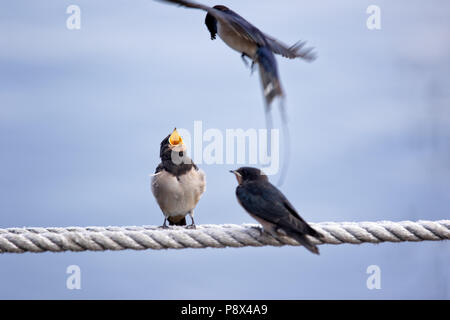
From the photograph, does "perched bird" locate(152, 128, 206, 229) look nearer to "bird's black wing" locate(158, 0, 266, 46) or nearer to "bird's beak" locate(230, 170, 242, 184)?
"bird's beak" locate(230, 170, 242, 184)

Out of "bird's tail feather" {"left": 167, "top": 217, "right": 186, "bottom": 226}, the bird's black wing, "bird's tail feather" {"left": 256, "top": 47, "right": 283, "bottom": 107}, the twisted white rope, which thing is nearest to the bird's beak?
the twisted white rope

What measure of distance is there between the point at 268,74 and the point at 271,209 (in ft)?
2.03

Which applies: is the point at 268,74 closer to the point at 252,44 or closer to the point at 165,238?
the point at 252,44

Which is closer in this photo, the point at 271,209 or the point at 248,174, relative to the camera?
the point at 271,209

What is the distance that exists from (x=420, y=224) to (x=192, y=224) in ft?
4.51

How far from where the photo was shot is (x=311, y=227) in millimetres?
2664

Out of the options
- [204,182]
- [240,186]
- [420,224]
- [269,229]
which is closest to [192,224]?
[204,182]

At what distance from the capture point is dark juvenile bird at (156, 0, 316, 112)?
2.78m

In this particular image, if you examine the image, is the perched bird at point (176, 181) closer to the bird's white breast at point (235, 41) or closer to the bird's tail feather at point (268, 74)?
the bird's white breast at point (235, 41)

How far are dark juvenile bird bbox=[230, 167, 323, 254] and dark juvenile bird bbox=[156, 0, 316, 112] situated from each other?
19.1 inches

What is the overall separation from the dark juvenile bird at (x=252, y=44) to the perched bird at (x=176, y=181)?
722 millimetres

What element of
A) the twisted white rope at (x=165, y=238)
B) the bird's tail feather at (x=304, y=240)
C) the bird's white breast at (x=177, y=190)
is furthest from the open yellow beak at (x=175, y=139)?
the bird's tail feather at (x=304, y=240)

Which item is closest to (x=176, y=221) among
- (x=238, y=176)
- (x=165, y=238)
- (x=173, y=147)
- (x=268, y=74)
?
(x=173, y=147)

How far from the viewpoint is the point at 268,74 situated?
9.51 ft
